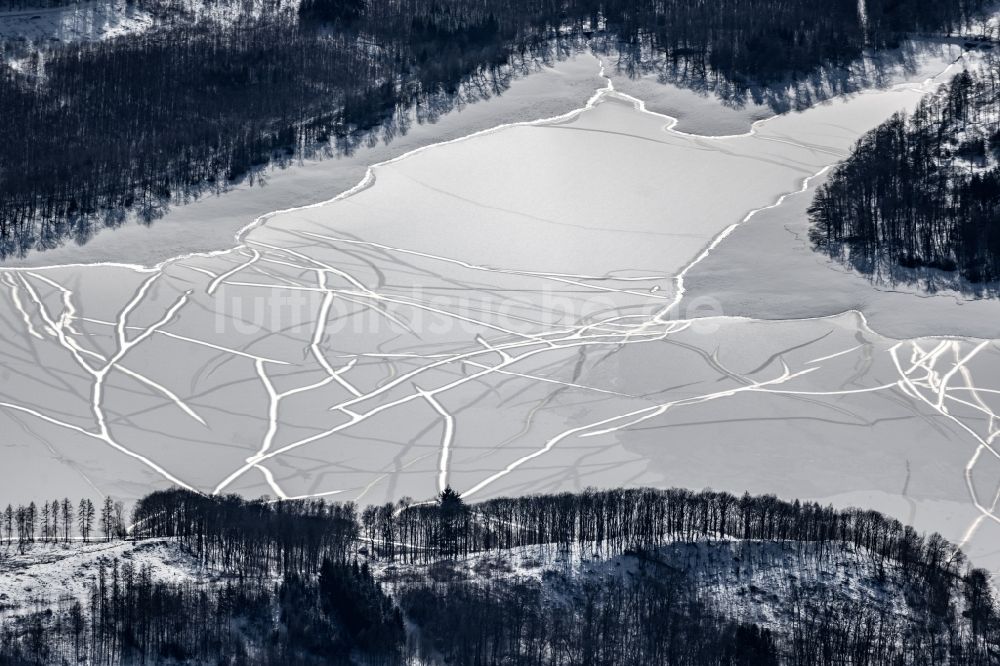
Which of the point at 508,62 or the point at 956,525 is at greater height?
the point at 508,62

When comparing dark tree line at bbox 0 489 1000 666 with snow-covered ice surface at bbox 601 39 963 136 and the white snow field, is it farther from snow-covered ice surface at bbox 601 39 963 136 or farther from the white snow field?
snow-covered ice surface at bbox 601 39 963 136

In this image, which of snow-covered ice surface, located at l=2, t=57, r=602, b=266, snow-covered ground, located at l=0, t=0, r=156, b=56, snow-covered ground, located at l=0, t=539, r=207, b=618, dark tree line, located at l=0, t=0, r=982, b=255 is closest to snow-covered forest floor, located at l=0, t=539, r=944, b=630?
snow-covered ground, located at l=0, t=539, r=207, b=618

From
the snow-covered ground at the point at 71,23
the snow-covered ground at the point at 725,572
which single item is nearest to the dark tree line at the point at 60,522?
the snow-covered ground at the point at 725,572

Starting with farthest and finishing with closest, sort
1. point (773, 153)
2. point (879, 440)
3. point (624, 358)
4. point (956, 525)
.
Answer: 1. point (773, 153)
2. point (624, 358)
3. point (879, 440)
4. point (956, 525)

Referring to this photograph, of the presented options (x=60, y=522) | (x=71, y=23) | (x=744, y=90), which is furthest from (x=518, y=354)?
(x=71, y=23)

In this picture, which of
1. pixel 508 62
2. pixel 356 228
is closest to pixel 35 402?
pixel 356 228

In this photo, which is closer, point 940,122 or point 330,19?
point 940,122

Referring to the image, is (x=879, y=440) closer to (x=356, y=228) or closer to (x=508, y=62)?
(x=356, y=228)
